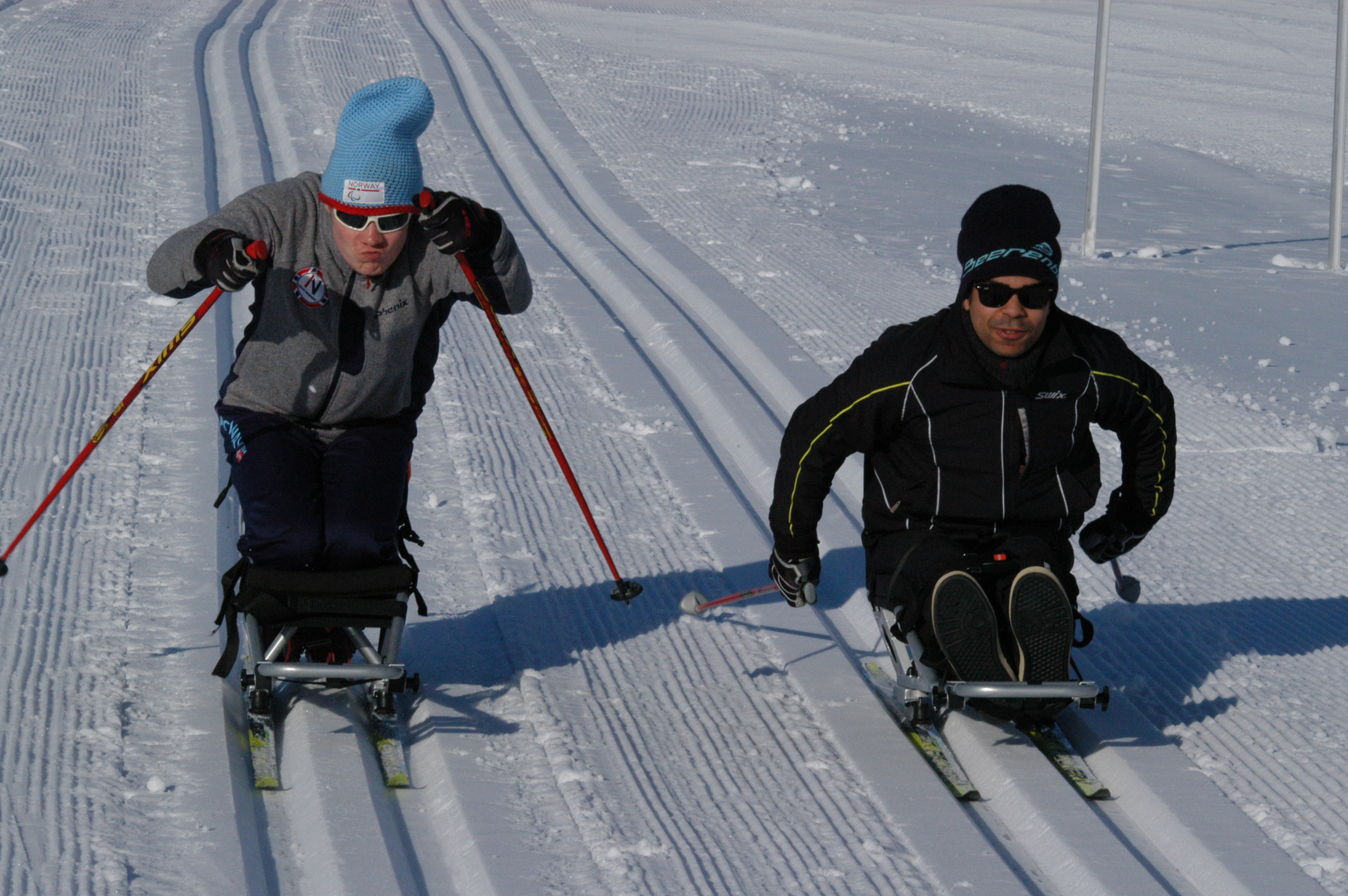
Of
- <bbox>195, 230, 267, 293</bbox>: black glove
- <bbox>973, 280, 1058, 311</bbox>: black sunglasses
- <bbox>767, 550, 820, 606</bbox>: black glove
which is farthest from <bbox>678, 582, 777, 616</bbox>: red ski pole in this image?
<bbox>195, 230, 267, 293</bbox>: black glove

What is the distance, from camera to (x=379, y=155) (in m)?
2.93

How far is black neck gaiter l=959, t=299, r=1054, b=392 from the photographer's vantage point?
293cm

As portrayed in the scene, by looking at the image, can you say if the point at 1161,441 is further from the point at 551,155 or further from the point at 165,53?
the point at 165,53

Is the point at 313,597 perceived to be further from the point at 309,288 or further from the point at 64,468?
the point at 64,468

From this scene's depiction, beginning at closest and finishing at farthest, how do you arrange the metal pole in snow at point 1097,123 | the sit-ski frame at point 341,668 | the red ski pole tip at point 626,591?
the sit-ski frame at point 341,668 → the red ski pole tip at point 626,591 → the metal pole in snow at point 1097,123

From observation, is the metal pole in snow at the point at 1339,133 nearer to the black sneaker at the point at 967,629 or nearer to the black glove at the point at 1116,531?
the black glove at the point at 1116,531

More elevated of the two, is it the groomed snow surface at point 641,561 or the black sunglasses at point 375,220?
the black sunglasses at point 375,220

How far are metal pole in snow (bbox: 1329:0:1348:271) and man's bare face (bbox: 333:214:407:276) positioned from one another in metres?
6.18

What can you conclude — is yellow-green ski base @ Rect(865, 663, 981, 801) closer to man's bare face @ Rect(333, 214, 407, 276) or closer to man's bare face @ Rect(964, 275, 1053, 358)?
man's bare face @ Rect(964, 275, 1053, 358)

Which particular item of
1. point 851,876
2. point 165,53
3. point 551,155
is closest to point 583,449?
point 851,876

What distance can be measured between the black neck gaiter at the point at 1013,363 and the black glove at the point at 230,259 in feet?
4.64

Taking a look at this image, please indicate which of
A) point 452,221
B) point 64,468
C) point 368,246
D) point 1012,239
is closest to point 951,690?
point 1012,239

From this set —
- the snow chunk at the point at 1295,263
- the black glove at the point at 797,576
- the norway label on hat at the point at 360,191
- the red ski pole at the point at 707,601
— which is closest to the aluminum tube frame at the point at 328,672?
the red ski pole at the point at 707,601

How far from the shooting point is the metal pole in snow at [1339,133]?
7.61 meters
